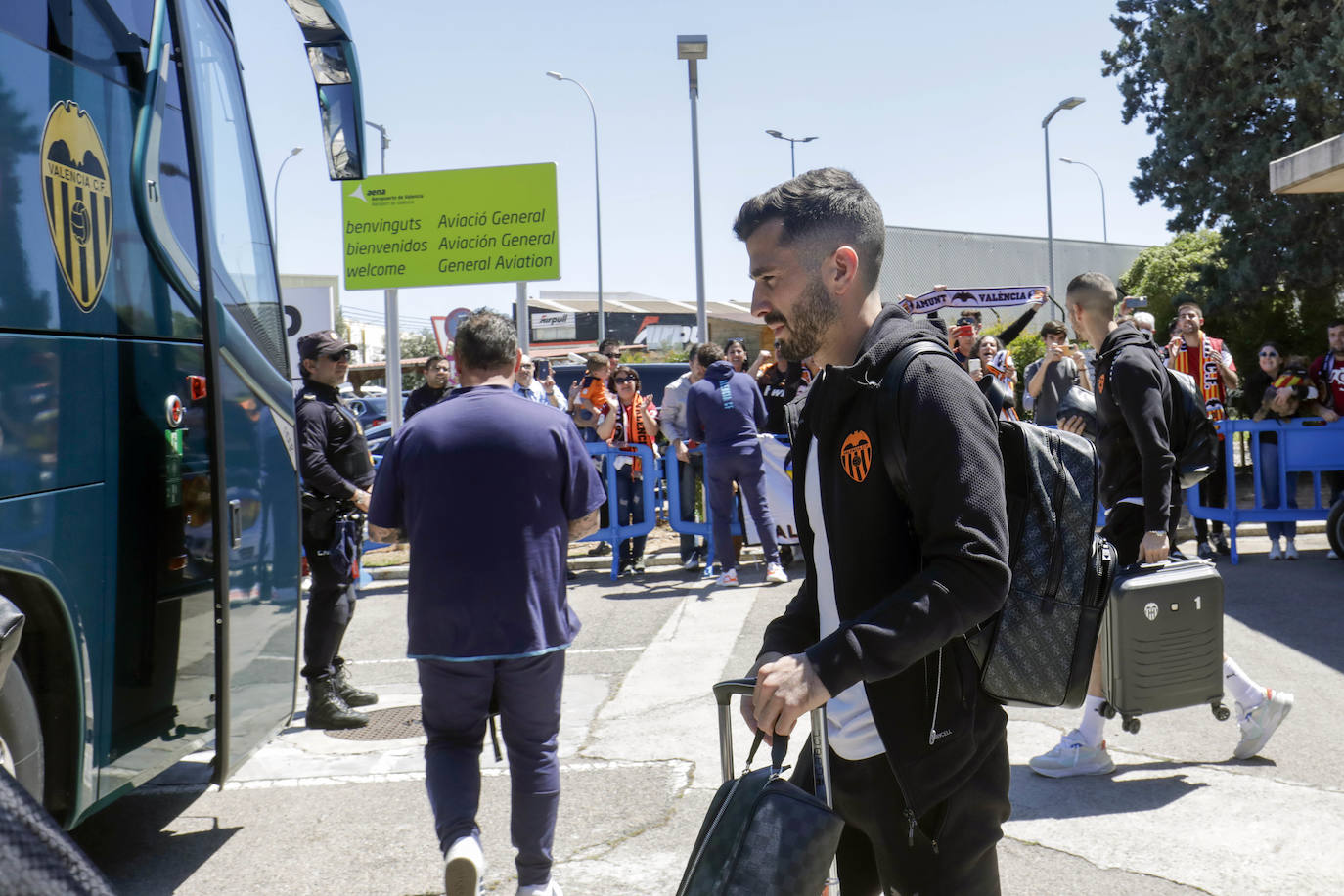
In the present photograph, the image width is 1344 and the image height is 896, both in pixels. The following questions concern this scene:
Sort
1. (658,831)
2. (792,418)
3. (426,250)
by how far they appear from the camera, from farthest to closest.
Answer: (426,250)
(658,831)
(792,418)

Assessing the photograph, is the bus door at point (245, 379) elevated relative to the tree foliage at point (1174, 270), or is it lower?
lower

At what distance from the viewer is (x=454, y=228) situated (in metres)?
16.8

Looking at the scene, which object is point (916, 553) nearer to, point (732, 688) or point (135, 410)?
point (732, 688)

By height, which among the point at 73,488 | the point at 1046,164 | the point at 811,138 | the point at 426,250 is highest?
the point at 811,138

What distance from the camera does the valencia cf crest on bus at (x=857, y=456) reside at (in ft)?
6.48

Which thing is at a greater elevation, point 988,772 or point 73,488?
point 73,488

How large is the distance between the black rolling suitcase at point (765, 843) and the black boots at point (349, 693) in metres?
5.05

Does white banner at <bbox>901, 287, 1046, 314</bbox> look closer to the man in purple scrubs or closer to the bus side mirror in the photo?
the bus side mirror

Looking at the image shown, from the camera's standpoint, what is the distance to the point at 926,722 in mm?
1978

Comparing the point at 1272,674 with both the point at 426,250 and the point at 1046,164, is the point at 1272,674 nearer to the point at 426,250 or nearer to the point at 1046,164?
the point at 426,250

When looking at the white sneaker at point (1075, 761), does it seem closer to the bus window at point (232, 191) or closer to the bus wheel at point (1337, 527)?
the bus window at point (232, 191)

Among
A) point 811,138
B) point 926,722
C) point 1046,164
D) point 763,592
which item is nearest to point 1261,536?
point 763,592

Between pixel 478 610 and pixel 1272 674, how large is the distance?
4.68m

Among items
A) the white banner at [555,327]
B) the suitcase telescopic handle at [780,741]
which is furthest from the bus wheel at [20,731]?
the white banner at [555,327]
